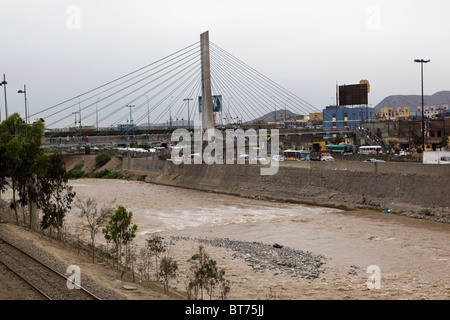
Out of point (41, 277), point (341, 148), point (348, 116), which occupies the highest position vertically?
point (348, 116)

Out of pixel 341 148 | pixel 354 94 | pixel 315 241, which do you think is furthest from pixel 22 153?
pixel 354 94

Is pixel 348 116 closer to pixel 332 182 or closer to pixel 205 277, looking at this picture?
pixel 332 182

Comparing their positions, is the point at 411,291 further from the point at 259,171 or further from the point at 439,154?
the point at 259,171

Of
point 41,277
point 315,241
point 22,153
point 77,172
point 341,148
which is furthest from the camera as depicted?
point 77,172

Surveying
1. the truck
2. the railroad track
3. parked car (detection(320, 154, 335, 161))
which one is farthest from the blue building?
the railroad track

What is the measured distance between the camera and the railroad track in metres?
12.9

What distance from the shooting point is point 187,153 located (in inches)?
2309

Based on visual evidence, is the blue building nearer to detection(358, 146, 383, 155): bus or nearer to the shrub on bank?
detection(358, 146, 383, 155): bus

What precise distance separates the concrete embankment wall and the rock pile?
13.8 m

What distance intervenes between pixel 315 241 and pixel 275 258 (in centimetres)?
511

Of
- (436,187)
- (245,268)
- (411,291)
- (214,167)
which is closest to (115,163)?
(214,167)

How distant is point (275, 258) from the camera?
70.2ft

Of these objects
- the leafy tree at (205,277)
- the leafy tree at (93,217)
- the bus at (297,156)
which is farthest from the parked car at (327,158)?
the leafy tree at (205,277)

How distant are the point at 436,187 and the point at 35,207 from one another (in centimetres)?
2480
